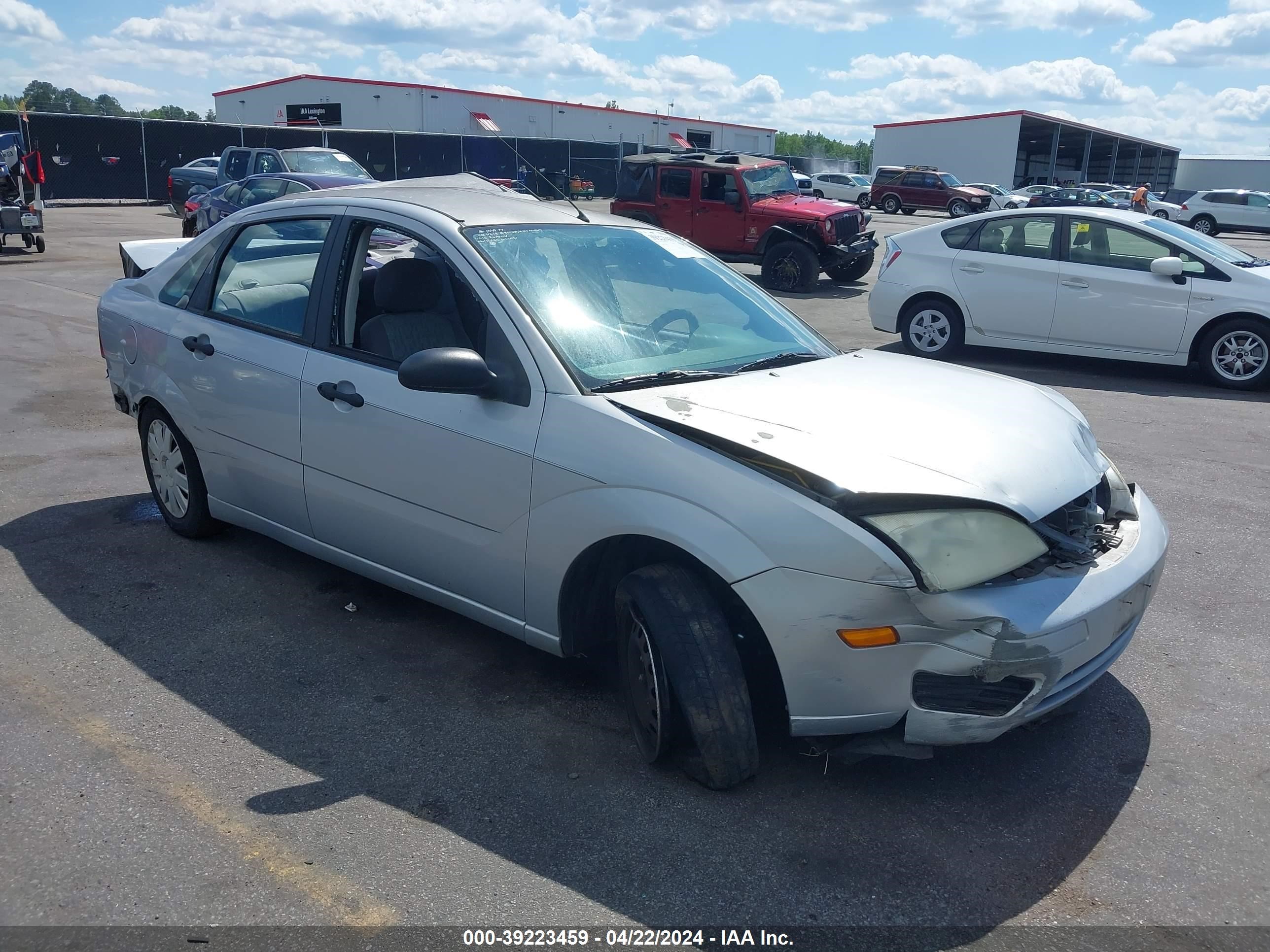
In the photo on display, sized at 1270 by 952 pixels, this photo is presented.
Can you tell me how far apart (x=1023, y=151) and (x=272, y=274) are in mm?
74126

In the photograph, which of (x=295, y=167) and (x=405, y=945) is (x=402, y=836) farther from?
(x=295, y=167)

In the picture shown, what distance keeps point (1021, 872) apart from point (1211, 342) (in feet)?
27.1

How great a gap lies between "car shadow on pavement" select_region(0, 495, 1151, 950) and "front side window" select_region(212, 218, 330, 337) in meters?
1.22

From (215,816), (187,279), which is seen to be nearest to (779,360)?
(215,816)

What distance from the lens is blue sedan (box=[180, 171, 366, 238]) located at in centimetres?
1522

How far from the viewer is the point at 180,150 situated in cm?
3894

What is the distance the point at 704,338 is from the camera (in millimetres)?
4039

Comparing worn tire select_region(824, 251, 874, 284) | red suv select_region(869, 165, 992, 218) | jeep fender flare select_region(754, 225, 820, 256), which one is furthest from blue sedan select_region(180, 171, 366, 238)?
red suv select_region(869, 165, 992, 218)

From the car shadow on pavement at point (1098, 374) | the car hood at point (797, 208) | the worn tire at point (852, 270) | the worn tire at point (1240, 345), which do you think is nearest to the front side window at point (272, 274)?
the car shadow on pavement at point (1098, 374)

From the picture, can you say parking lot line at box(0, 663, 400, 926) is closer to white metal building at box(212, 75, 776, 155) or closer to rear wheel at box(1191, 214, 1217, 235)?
rear wheel at box(1191, 214, 1217, 235)


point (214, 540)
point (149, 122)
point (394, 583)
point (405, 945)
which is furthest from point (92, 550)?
point (149, 122)

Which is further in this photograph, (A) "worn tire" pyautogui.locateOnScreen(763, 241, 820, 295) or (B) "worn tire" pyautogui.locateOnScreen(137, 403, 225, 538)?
(A) "worn tire" pyautogui.locateOnScreen(763, 241, 820, 295)

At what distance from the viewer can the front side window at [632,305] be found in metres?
3.69

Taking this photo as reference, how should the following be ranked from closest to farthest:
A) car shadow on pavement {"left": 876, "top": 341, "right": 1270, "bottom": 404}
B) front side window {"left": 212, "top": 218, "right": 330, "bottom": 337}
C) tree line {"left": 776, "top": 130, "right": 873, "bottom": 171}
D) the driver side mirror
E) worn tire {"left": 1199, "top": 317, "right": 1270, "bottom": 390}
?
the driver side mirror < front side window {"left": 212, "top": 218, "right": 330, "bottom": 337} < worn tire {"left": 1199, "top": 317, "right": 1270, "bottom": 390} < car shadow on pavement {"left": 876, "top": 341, "right": 1270, "bottom": 404} < tree line {"left": 776, "top": 130, "right": 873, "bottom": 171}
